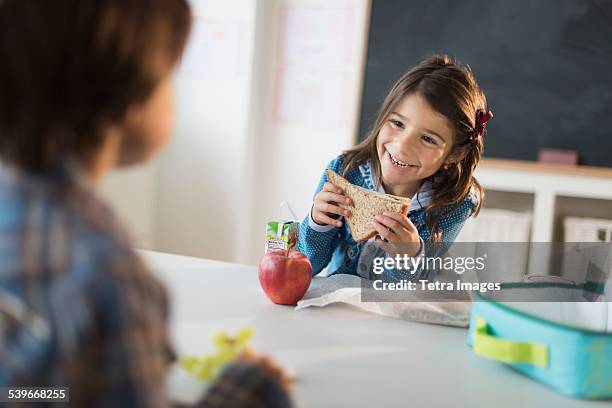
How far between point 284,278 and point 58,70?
68cm

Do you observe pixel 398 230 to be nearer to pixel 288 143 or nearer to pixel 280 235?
pixel 280 235

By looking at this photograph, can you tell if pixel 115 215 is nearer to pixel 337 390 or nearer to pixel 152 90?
pixel 152 90

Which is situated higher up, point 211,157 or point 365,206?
point 211,157

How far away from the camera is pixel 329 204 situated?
58.1 inches

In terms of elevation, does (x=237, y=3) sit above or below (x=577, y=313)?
above

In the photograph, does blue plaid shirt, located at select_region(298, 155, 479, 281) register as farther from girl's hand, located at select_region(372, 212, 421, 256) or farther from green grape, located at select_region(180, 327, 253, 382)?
green grape, located at select_region(180, 327, 253, 382)

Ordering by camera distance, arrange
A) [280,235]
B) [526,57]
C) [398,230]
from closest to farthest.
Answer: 1. [280,235]
2. [398,230]
3. [526,57]

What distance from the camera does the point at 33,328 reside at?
48 cm

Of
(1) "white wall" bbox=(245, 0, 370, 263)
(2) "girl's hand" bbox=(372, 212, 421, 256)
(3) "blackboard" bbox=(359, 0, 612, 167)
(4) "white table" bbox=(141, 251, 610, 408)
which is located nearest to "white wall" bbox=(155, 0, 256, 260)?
(1) "white wall" bbox=(245, 0, 370, 263)

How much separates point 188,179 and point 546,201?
Answer: 1.93 metres

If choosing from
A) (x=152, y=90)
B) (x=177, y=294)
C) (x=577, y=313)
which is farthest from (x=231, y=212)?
(x=152, y=90)

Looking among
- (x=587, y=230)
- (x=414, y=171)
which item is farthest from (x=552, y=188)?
(x=414, y=171)

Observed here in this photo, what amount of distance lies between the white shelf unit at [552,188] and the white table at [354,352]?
1.97 m

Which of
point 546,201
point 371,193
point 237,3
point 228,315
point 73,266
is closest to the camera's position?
point 73,266
